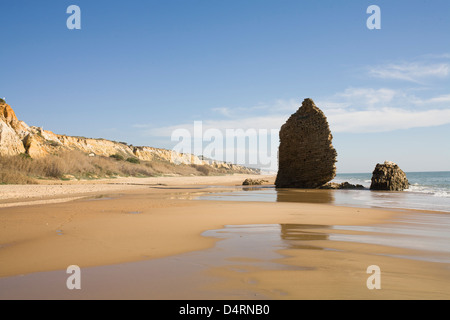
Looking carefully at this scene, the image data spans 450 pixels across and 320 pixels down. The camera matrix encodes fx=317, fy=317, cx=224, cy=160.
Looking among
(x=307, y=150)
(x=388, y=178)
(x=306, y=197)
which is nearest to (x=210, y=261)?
(x=306, y=197)

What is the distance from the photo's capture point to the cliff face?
2047 cm

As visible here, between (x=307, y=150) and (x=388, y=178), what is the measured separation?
4502 millimetres

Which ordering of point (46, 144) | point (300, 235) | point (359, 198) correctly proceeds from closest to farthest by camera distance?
point (300, 235) < point (359, 198) < point (46, 144)

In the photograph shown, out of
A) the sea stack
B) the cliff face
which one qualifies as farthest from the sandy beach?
the cliff face

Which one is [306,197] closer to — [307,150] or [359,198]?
[359,198]

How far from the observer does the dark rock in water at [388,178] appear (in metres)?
16.7

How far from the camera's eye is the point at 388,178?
16.8 m

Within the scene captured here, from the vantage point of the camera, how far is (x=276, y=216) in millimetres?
6109

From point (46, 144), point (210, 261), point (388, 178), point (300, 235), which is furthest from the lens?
point (46, 144)

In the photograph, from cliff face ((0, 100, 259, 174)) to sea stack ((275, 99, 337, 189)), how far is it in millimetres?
16440

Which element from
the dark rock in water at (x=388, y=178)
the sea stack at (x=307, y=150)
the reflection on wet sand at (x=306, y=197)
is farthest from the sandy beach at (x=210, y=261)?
the dark rock in water at (x=388, y=178)

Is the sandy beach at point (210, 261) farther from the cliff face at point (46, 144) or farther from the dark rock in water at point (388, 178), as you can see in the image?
the cliff face at point (46, 144)

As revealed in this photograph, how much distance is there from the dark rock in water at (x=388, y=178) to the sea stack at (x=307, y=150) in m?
2.55

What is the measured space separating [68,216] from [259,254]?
4219 mm
